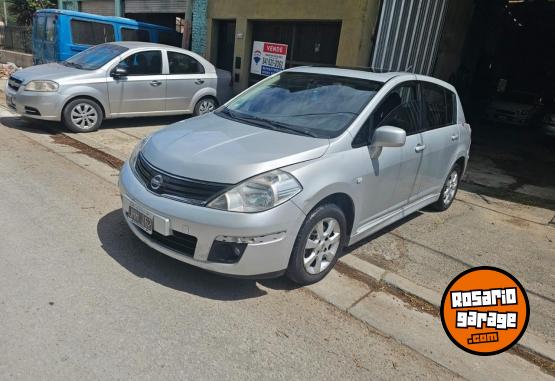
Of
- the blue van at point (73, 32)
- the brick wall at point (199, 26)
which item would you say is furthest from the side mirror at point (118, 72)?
the brick wall at point (199, 26)

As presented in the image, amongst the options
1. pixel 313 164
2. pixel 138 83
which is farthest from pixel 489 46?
pixel 313 164

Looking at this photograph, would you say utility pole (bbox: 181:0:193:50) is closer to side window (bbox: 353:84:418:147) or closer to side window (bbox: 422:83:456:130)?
side window (bbox: 422:83:456:130)

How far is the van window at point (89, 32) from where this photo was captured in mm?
10836

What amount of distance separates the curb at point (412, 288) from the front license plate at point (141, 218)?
1.78 m

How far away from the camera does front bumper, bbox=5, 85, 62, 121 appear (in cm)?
704

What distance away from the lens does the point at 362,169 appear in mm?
3584

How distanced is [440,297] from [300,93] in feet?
7.38

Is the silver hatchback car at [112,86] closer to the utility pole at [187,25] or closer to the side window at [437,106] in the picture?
the utility pole at [187,25]

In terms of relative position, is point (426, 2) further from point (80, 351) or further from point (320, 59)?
point (80, 351)

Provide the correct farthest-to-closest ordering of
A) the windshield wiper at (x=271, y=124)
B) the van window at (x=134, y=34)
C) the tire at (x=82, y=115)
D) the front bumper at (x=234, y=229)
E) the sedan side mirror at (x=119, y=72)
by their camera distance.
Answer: the van window at (x=134, y=34), the sedan side mirror at (x=119, y=72), the tire at (x=82, y=115), the windshield wiper at (x=271, y=124), the front bumper at (x=234, y=229)

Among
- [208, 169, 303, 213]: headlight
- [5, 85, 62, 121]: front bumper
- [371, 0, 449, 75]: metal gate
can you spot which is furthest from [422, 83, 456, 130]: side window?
[5, 85, 62, 121]: front bumper

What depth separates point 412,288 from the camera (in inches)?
145

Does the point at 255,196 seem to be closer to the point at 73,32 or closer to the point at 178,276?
the point at 178,276

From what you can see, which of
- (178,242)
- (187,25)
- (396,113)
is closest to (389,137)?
(396,113)
